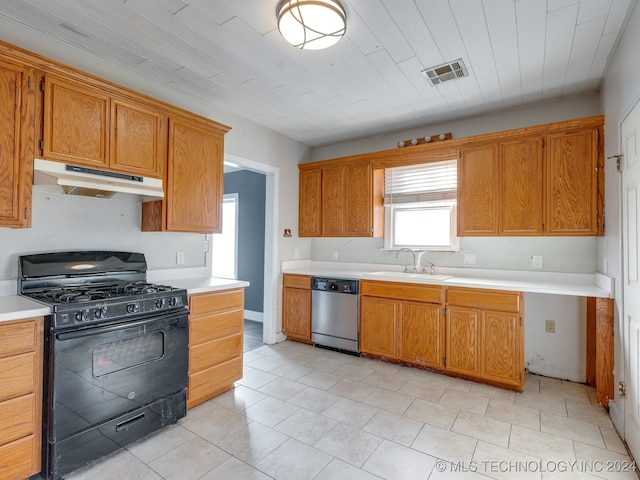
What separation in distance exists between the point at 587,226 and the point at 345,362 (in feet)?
8.37

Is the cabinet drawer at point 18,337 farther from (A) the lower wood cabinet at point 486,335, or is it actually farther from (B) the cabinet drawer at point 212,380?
→ (A) the lower wood cabinet at point 486,335

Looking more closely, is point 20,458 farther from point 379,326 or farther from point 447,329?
point 447,329

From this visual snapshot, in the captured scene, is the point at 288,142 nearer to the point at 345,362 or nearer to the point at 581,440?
the point at 345,362

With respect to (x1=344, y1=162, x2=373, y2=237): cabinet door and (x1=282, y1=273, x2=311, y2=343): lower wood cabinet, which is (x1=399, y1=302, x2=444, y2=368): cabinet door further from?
(x1=282, y1=273, x2=311, y2=343): lower wood cabinet

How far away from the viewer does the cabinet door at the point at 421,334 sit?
10.5ft

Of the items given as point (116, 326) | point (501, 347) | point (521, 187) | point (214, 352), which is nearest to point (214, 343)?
point (214, 352)

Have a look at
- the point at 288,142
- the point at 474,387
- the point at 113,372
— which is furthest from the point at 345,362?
the point at 288,142

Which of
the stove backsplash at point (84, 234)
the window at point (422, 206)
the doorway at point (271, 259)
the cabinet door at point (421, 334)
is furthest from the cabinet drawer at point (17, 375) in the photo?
the window at point (422, 206)

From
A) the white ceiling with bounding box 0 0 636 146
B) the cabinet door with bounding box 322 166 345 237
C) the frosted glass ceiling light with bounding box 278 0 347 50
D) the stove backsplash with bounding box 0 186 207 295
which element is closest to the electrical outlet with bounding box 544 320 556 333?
the white ceiling with bounding box 0 0 636 146

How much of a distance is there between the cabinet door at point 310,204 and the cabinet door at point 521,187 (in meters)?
2.13

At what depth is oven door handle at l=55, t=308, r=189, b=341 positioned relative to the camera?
181cm

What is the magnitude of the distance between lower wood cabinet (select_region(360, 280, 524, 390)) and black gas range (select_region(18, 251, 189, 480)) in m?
2.00

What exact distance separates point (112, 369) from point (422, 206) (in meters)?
3.35

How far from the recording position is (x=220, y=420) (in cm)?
238
